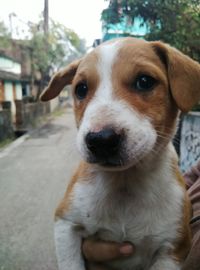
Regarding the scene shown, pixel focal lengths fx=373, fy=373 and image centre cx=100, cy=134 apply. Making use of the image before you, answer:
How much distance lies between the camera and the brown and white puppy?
1.91 metres

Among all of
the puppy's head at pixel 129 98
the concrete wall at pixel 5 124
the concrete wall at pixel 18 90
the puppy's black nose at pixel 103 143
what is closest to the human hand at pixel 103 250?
the puppy's head at pixel 129 98

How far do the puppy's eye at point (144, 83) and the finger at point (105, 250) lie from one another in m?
0.86

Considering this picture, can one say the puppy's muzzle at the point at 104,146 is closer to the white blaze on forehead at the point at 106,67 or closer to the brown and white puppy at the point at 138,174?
the brown and white puppy at the point at 138,174

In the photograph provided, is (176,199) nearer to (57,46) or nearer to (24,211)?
(24,211)

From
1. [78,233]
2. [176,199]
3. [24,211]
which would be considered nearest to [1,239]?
[24,211]

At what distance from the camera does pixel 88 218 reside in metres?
2.07

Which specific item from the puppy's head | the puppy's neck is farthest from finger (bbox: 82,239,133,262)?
the puppy's head

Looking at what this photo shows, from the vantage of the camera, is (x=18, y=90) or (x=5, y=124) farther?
(x=18, y=90)

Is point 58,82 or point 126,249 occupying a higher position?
point 58,82

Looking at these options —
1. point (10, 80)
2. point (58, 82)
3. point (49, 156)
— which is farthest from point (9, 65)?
point (58, 82)

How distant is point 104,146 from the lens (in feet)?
5.33

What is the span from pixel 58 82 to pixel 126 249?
1.20 metres

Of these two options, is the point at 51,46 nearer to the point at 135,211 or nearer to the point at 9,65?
the point at 9,65

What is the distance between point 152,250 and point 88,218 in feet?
1.33
